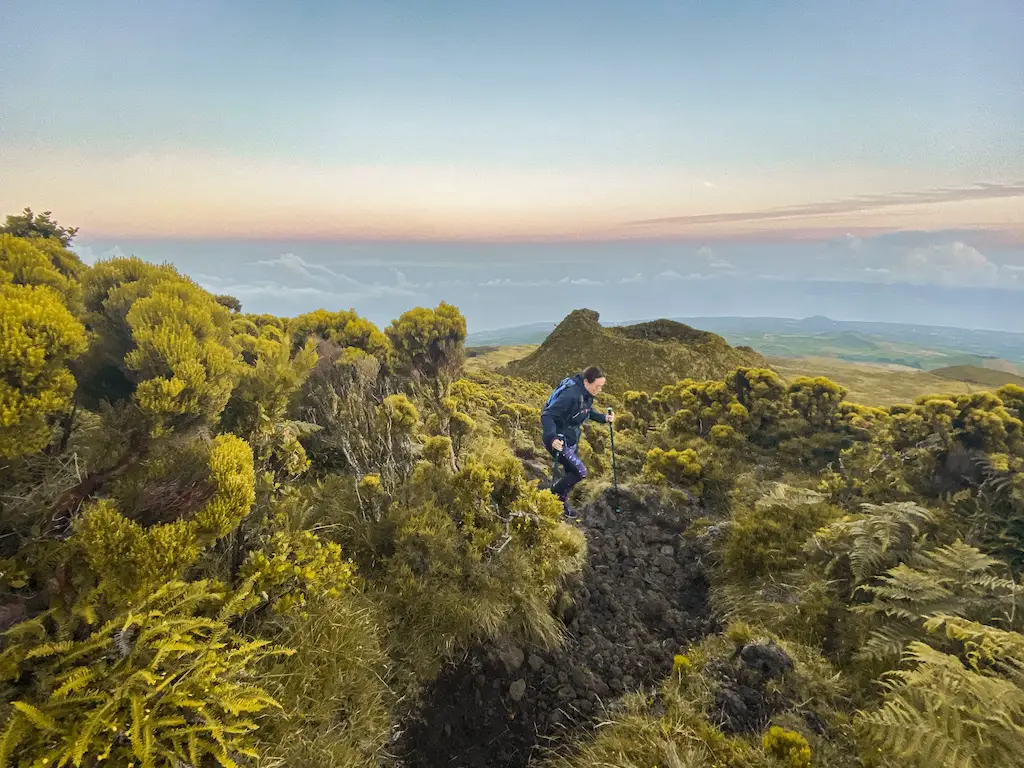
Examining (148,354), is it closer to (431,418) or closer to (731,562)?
(431,418)

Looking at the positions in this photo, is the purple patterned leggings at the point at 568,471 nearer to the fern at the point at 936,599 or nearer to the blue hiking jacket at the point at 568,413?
the blue hiking jacket at the point at 568,413

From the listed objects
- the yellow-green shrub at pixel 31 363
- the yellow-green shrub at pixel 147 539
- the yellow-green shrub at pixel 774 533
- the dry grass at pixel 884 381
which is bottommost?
the dry grass at pixel 884 381

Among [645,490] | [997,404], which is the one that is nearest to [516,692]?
[645,490]

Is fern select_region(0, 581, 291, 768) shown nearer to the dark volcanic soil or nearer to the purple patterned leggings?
the dark volcanic soil

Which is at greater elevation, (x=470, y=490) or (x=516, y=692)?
(x=470, y=490)

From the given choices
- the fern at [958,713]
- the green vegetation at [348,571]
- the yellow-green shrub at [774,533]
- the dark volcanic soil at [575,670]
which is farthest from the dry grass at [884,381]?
the fern at [958,713]

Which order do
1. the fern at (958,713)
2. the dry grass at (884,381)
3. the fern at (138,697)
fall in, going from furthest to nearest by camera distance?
the dry grass at (884,381) → the fern at (958,713) → the fern at (138,697)

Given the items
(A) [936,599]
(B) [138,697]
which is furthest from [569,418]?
(B) [138,697]
